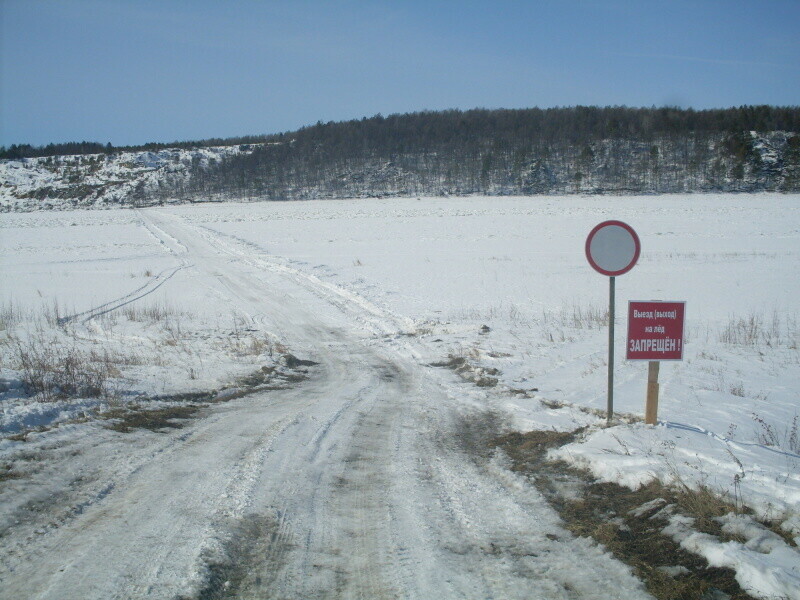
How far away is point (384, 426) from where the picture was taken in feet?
21.9

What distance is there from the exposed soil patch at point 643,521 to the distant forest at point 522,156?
304 feet

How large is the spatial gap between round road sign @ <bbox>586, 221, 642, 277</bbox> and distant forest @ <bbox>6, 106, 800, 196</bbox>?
90819 millimetres

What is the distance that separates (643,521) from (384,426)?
324 cm

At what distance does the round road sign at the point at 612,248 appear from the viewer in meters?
6.08

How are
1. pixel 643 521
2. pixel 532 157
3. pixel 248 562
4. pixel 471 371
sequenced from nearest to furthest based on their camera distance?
pixel 248 562, pixel 643 521, pixel 471 371, pixel 532 157

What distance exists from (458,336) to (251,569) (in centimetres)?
915

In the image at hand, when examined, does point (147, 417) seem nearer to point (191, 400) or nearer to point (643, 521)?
point (191, 400)

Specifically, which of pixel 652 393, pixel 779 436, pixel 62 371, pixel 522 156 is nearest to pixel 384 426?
pixel 652 393

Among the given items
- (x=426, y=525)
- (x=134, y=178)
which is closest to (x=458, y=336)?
(x=426, y=525)

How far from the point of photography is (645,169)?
104 meters

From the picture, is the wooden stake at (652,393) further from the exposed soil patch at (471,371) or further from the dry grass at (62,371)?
the dry grass at (62,371)

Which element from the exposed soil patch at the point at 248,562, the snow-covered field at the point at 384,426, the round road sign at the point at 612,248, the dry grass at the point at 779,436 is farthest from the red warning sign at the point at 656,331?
the exposed soil patch at the point at 248,562

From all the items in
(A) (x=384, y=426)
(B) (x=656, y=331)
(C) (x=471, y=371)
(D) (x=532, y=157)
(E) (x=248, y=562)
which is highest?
(D) (x=532, y=157)

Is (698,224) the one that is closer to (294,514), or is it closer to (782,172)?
(294,514)
